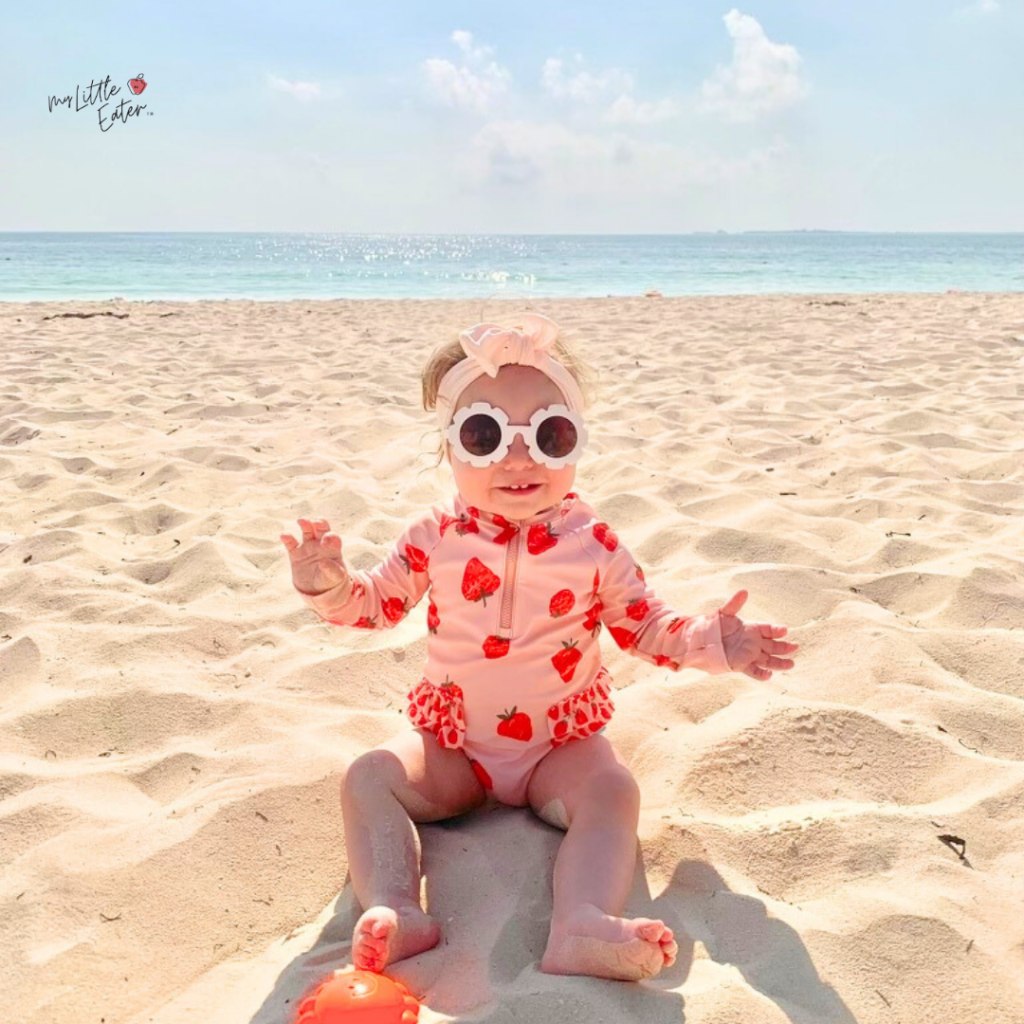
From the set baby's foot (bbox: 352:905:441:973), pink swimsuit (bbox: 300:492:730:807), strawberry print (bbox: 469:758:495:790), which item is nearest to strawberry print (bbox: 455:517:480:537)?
pink swimsuit (bbox: 300:492:730:807)

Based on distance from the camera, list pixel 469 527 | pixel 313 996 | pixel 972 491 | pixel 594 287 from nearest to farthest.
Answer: pixel 313 996
pixel 469 527
pixel 972 491
pixel 594 287

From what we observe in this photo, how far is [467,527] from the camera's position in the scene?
201 centimetres

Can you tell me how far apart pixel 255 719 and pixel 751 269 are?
29.4 m

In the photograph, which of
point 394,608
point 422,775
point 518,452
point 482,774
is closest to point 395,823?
point 422,775

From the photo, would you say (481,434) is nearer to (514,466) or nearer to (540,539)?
(514,466)

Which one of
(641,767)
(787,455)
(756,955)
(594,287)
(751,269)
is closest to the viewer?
(756,955)

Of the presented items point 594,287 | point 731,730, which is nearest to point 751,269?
point 594,287

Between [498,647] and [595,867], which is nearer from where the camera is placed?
[595,867]

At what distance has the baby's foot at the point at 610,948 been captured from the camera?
1448mm

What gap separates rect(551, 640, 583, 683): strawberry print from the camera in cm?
196

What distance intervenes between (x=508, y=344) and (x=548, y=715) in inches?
28.3

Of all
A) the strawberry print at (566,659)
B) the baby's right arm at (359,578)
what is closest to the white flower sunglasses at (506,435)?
the baby's right arm at (359,578)

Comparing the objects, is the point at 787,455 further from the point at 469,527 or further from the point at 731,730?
the point at 469,527

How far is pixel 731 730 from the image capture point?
218 centimetres
